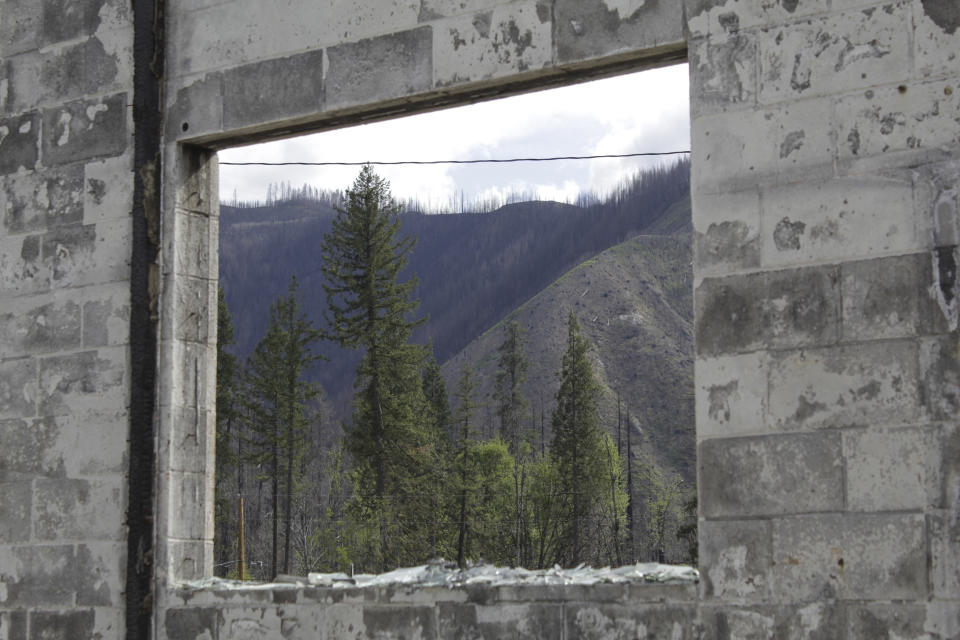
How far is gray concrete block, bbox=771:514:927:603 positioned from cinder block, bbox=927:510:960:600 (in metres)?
0.03

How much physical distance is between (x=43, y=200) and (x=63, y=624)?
2033mm

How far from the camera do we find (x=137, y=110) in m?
5.98

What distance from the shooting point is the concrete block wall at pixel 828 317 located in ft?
13.5

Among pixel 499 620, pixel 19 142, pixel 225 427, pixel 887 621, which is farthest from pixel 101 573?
pixel 225 427

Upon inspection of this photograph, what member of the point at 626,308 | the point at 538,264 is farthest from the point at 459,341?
the point at 626,308

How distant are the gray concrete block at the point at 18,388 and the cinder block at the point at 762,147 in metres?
3.33

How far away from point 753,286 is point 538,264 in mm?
137133

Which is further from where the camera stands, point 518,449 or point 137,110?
point 518,449

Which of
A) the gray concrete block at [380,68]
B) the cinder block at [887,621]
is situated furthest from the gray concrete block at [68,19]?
the cinder block at [887,621]

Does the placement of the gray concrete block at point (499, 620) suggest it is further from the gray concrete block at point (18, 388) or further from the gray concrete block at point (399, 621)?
the gray concrete block at point (18, 388)

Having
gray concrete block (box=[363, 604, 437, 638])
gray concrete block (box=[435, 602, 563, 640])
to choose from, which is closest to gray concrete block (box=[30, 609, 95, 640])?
gray concrete block (box=[363, 604, 437, 638])

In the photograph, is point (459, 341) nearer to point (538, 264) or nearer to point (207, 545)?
point (538, 264)

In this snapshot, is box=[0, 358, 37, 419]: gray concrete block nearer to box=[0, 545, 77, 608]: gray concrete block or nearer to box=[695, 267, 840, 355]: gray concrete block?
box=[0, 545, 77, 608]: gray concrete block

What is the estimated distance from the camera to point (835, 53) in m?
4.43
